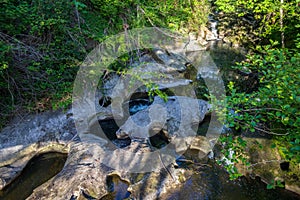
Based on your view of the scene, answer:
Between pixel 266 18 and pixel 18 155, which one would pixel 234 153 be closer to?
pixel 18 155

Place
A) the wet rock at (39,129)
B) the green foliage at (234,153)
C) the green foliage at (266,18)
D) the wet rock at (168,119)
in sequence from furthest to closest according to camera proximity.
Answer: the green foliage at (266,18) → the wet rock at (168,119) → the wet rock at (39,129) → the green foliage at (234,153)

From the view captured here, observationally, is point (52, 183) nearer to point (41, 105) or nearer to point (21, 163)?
point (21, 163)

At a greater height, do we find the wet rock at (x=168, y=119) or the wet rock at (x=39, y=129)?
the wet rock at (x=39, y=129)

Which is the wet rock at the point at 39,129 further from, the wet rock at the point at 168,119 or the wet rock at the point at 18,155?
the wet rock at the point at 168,119

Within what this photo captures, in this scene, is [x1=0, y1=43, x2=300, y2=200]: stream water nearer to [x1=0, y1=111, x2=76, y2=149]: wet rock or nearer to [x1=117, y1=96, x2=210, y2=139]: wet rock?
[x1=0, y1=111, x2=76, y2=149]: wet rock

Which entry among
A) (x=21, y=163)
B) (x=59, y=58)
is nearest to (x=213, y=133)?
(x=59, y=58)

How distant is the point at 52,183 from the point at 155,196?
1.73m

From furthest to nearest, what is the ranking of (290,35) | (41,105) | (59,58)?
(290,35) < (41,105) < (59,58)

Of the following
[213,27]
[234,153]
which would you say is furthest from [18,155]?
[213,27]

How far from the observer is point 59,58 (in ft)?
13.1

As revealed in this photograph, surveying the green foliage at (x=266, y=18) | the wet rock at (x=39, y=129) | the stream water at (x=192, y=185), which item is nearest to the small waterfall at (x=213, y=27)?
the green foliage at (x=266, y=18)

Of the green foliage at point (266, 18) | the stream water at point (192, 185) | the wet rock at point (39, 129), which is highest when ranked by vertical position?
the green foliage at point (266, 18)

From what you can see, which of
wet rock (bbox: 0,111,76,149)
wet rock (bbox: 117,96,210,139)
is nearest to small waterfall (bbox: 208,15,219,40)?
wet rock (bbox: 117,96,210,139)

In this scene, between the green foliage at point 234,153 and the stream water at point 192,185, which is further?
the stream water at point 192,185
